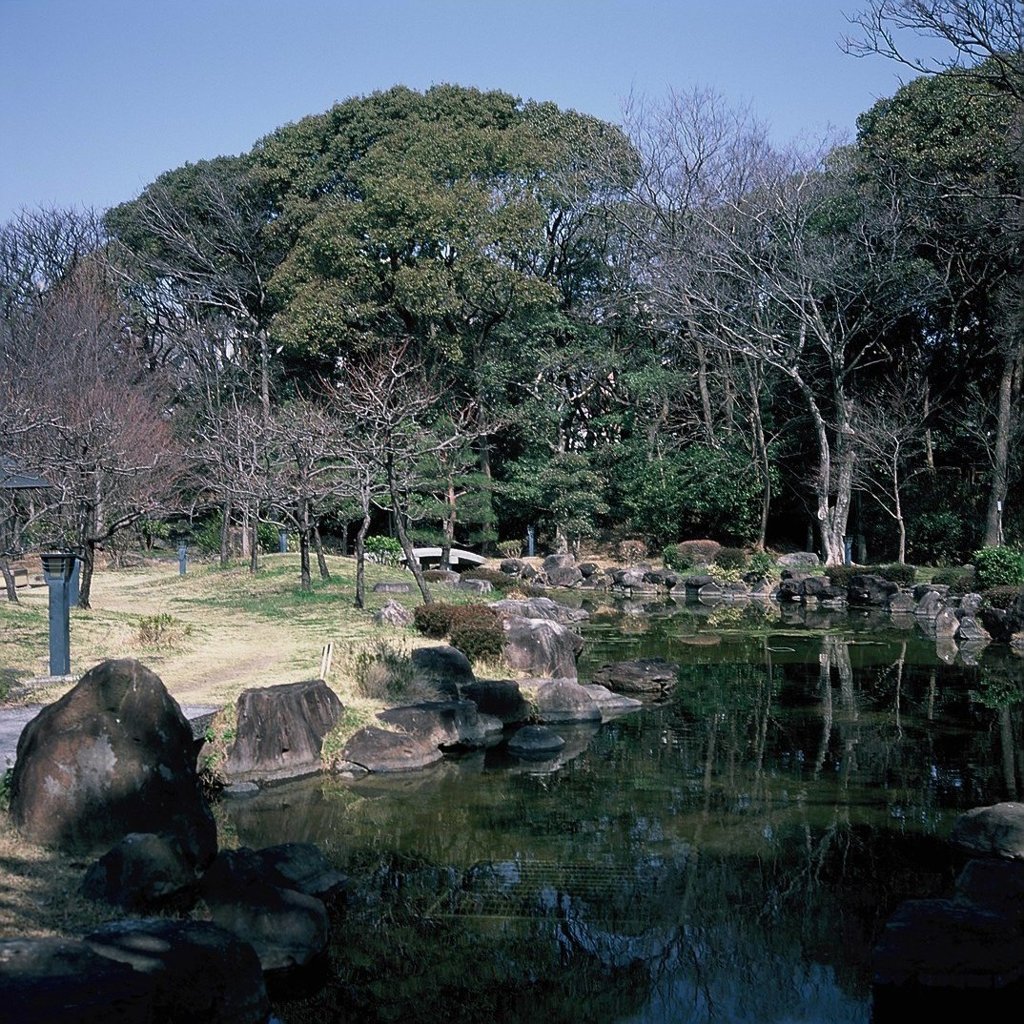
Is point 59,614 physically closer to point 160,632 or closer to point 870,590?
point 160,632

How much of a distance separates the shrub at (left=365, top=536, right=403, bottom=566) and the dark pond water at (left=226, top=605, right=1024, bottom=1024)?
46.5 ft

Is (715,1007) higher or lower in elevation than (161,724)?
lower

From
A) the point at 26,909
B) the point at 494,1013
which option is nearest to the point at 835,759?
the point at 494,1013

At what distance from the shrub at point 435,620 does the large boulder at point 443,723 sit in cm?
266

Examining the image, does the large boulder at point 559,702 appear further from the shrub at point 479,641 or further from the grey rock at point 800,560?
the grey rock at point 800,560

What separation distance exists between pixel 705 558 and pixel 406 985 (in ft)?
80.4

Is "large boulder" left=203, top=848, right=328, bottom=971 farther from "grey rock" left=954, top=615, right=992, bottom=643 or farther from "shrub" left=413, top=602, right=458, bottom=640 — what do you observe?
"grey rock" left=954, top=615, right=992, bottom=643

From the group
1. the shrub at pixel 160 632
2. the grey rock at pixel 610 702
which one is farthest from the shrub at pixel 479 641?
the shrub at pixel 160 632

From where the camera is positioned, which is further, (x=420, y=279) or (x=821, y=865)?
(x=420, y=279)

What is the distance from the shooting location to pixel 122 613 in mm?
16562

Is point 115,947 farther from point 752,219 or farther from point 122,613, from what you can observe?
point 752,219

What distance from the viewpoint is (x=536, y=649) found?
1445 centimetres

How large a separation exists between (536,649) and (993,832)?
23.1 ft

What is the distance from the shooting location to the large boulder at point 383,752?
10570 mm
